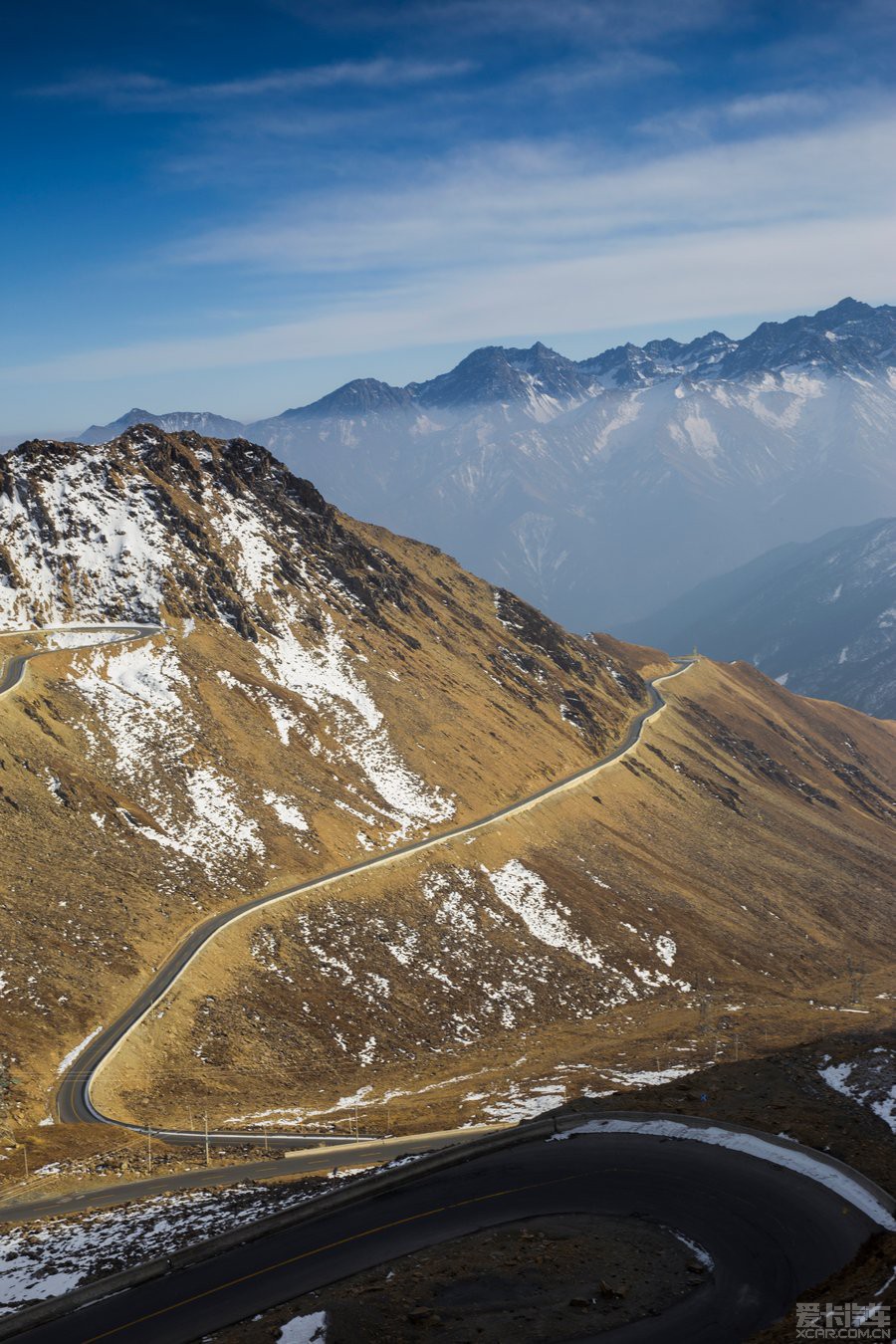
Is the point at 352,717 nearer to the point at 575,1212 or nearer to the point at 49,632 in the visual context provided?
the point at 49,632

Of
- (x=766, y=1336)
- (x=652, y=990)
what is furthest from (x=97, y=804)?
(x=766, y=1336)

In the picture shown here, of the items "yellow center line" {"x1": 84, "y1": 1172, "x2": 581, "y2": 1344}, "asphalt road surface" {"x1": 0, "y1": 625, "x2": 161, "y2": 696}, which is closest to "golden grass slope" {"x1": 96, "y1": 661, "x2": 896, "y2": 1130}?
"yellow center line" {"x1": 84, "y1": 1172, "x2": 581, "y2": 1344}

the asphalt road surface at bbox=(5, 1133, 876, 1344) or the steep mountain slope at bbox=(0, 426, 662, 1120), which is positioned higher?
the steep mountain slope at bbox=(0, 426, 662, 1120)

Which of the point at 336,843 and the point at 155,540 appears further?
the point at 155,540

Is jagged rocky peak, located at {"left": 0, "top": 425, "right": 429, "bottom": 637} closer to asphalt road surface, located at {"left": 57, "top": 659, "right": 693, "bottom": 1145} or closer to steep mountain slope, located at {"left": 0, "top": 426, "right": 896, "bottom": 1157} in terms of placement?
steep mountain slope, located at {"left": 0, "top": 426, "right": 896, "bottom": 1157}

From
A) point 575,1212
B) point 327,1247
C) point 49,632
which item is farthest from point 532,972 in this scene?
point 49,632

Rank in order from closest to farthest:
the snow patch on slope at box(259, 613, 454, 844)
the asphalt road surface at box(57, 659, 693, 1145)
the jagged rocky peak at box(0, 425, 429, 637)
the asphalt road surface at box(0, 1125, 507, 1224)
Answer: the asphalt road surface at box(0, 1125, 507, 1224), the asphalt road surface at box(57, 659, 693, 1145), the snow patch on slope at box(259, 613, 454, 844), the jagged rocky peak at box(0, 425, 429, 637)
